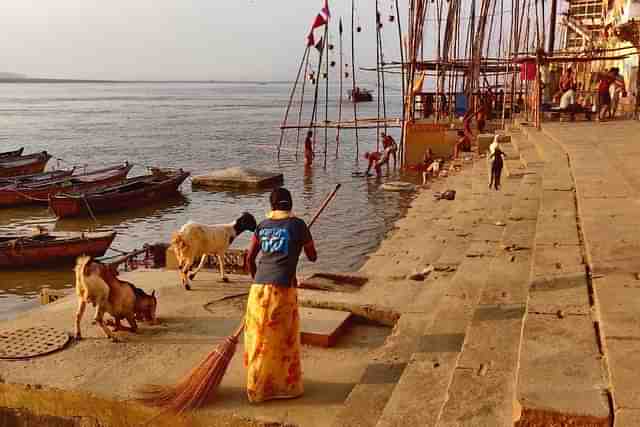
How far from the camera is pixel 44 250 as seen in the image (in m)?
14.3

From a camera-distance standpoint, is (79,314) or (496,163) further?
(496,163)

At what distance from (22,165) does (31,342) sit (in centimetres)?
2636

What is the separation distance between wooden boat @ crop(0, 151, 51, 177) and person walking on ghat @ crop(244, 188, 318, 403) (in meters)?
27.4

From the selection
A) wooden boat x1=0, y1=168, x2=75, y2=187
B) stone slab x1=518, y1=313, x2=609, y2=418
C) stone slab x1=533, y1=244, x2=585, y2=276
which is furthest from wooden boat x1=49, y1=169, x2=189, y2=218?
stone slab x1=518, y1=313, x2=609, y2=418

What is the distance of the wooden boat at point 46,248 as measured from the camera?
14305 mm

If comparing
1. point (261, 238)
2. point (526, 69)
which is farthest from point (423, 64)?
point (261, 238)

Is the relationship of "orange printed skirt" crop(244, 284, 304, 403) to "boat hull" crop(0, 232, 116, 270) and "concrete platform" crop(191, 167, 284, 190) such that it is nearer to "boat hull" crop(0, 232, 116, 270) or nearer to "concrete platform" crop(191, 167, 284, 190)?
"boat hull" crop(0, 232, 116, 270)

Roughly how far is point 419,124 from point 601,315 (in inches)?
844

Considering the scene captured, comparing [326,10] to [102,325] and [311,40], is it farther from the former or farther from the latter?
[102,325]

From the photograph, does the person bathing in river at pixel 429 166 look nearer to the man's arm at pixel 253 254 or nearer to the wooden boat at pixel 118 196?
the wooden boat at pixel 118 196

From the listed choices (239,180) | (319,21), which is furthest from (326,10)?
(239,180)

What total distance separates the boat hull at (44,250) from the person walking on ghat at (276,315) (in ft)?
37.2

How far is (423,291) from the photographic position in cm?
649

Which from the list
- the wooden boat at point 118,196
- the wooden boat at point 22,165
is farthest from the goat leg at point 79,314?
the wooden boat at point 22,165
